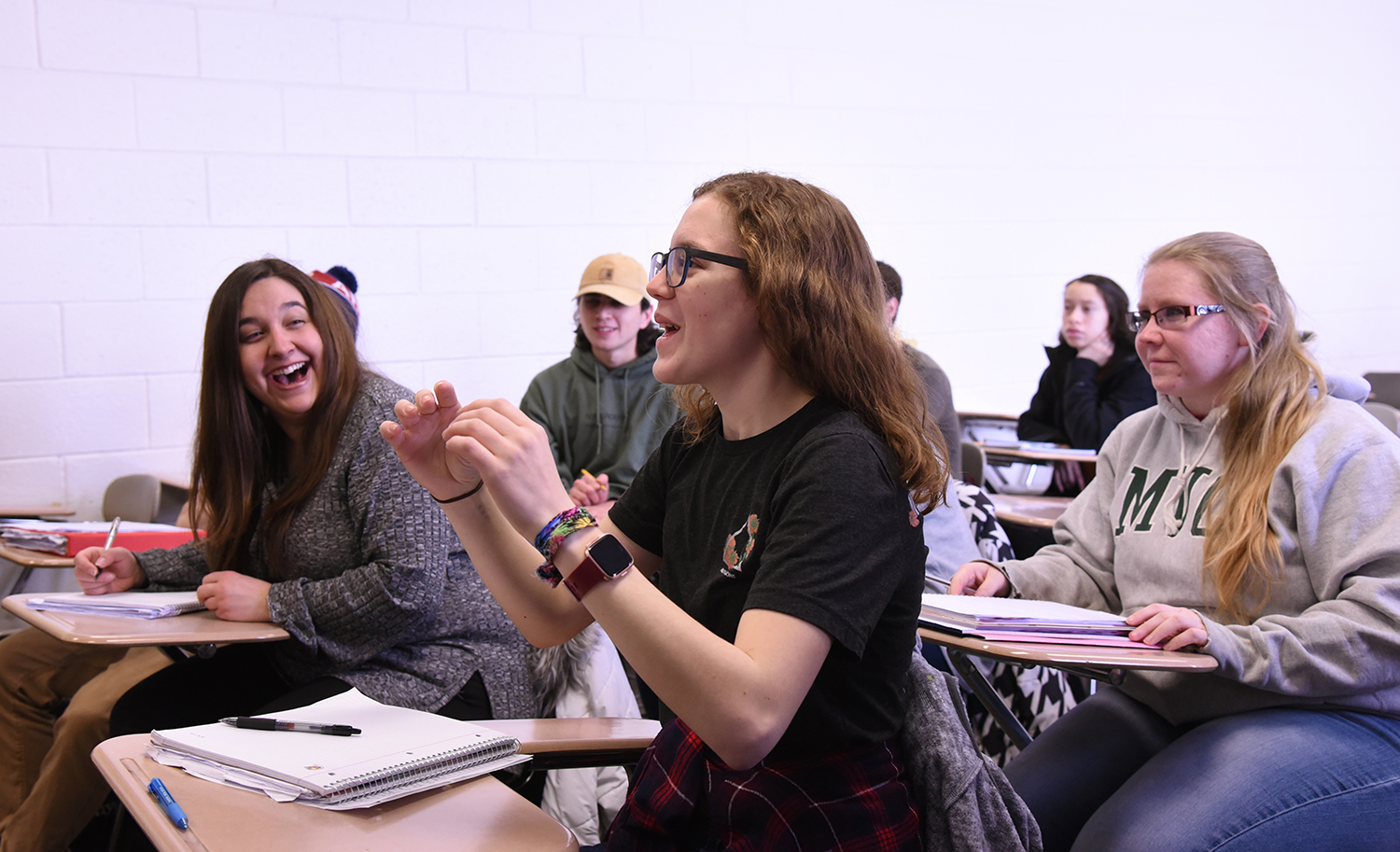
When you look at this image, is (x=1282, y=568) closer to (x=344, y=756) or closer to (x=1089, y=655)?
(x=1089, y=655)

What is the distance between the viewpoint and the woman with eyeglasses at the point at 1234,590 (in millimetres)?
1307

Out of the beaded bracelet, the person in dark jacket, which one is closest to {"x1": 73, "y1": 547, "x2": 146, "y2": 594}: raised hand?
the beaded bracelet

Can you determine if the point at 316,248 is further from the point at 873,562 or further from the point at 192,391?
the point at 873,562

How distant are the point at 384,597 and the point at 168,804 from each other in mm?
796

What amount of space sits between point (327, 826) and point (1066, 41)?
5.09 m

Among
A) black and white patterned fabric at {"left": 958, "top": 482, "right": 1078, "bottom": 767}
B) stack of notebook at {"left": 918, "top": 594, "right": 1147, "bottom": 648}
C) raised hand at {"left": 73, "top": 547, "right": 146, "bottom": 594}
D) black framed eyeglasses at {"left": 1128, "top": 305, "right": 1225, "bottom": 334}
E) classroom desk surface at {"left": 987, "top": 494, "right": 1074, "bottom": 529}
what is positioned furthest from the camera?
classroom desk surface at {"left": 987, "top": 494, "right": 1074, "bottom": 529}

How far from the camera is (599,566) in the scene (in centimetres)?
90

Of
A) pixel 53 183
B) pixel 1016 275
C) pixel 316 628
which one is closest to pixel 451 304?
pixel 53 183

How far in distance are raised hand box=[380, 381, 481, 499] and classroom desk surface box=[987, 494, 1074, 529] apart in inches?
68.5

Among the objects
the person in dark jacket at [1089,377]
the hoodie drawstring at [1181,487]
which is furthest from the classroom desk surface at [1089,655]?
the person in dark jacket at [1089,377]

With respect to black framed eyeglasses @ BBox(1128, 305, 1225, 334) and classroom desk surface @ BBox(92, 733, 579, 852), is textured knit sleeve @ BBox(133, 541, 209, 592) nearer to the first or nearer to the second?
classroom desk surface @ BBox(92, 733, 579, 852)

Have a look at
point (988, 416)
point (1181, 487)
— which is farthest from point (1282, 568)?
point (988, 416)

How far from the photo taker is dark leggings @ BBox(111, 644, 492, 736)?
5.74ft

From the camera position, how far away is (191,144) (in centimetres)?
335
